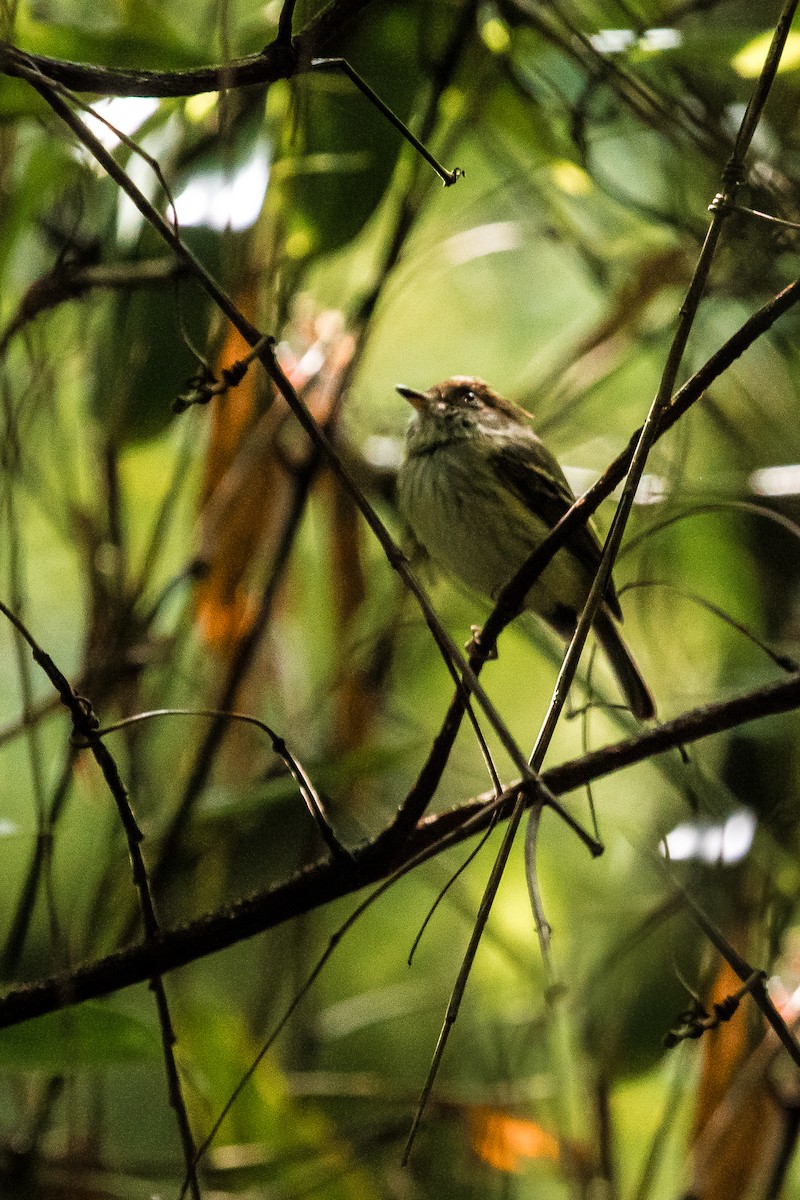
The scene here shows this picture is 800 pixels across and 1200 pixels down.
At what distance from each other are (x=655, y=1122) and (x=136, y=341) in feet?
8.19

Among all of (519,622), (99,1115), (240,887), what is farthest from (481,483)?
(99,1115)

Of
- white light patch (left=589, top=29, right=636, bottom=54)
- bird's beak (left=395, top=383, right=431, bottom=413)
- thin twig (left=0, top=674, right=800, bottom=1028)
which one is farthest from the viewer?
bird's beak (left=395, top=383, right=431, bottom=413)

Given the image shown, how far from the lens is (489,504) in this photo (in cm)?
306

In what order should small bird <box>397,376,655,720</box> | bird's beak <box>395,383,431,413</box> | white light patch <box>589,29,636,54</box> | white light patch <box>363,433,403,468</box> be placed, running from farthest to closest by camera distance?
white light patch <box>363,433,403,468</box> → bird's beak <box>395,383,431,413</box> → small bird <box>397,376,655,720</box> → white light patch <box>589,29,636,54</box>

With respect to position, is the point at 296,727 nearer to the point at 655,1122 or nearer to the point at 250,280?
the point at 250,280

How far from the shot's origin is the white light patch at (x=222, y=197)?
233 cm

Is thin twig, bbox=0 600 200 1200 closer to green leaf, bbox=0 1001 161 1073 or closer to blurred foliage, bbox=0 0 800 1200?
blurred foliage, bbox=0 0 800 1200

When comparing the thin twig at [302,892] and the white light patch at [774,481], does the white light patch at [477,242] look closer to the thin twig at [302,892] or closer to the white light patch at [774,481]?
the white light patch at [774,481]

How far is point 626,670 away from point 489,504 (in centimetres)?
54

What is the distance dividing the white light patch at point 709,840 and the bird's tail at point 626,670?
45cm

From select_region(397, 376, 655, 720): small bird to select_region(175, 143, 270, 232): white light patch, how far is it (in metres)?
0.78

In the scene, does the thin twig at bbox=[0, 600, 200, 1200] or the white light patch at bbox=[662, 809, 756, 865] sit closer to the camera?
the thin twig at bbox=[0, 600, 200, 1200]

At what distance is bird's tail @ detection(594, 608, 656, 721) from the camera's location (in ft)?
10.2

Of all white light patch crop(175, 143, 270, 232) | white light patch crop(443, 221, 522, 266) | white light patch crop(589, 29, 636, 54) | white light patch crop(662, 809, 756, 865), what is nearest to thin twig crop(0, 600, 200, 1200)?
white light patch crop(175, 143, 270, 232)
